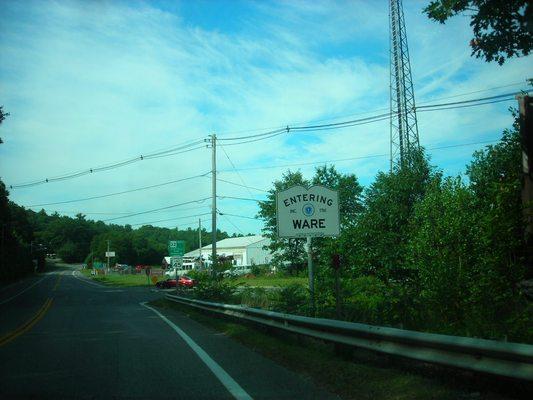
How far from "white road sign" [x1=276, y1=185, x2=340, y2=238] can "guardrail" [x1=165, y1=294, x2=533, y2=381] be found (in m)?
3.01

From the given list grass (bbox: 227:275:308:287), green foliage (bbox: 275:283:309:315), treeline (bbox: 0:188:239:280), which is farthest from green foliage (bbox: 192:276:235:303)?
treeline (bbox: 0:188:239:280)

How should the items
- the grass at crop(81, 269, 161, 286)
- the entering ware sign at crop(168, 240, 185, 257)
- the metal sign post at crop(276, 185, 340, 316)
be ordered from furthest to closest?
the grass at crop(81, 269, 161, 286) < the entering ware sign at crop(168, 240, 185, 257) < the metal sign post at crop(276, 185, 340, 316)

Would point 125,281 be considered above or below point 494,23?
below

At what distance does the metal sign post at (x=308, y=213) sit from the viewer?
13.0 meters

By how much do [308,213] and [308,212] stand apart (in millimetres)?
25

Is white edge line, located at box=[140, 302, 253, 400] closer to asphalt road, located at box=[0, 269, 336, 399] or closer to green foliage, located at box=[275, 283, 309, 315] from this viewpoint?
asphalt road, located at box=[0, 269, 336, 399]

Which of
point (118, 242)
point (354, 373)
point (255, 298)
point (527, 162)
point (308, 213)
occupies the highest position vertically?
point (118, 242)

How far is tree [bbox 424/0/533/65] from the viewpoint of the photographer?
861 centimetres

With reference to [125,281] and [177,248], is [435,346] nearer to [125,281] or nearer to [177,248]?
[177,248]

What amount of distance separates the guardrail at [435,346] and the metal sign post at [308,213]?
301 centimetres

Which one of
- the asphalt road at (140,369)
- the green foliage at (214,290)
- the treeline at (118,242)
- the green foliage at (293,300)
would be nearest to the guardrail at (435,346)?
the asphalt road at (140,369)

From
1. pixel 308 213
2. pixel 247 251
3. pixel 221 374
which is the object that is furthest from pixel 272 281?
pixel 247 251

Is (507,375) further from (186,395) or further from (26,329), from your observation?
(26,329)

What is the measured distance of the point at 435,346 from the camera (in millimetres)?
6273
